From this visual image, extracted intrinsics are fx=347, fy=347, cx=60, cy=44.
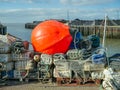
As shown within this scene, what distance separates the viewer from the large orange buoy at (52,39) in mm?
12305

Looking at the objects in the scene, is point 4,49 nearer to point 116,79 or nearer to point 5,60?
point 5,60

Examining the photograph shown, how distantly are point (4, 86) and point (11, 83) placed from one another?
0.45 meters

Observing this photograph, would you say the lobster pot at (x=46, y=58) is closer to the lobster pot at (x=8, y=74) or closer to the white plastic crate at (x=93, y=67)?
the lobster pot at (x=8, y=74)

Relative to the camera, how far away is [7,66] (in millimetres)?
12141

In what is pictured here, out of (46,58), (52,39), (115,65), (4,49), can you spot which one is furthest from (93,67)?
(4,49)

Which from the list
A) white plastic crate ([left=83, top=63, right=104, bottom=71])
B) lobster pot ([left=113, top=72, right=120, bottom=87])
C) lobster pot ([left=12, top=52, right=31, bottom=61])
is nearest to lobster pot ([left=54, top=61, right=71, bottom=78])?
white plastic crate ([left=83, top=63, right=104, bottom=71])

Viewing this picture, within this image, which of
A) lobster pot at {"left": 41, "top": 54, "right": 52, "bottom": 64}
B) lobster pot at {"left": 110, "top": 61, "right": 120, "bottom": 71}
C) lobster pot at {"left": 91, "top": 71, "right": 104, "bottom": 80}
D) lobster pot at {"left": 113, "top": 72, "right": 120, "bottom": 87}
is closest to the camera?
lobster pot at {"left": 113, "top": 72, "right": 120, "bottom": 87}

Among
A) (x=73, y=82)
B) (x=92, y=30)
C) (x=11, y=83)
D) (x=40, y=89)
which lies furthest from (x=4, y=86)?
(x=92, y=30)

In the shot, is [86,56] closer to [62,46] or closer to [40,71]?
[62,46]

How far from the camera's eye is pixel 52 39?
12352 millimetres

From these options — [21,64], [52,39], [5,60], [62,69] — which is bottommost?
[62,69]

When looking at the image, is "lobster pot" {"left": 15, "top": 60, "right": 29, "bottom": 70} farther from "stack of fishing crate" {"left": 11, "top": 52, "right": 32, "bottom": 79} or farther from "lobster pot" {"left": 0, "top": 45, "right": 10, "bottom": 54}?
"lobster pot" {"left": 0, "top": 45, "right": 10, "bottom": 54}

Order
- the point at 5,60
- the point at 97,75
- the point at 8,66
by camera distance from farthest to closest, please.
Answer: the point at 8,66 → the point at 5,60 → the point at 97,75

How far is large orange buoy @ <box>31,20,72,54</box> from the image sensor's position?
40.4ft
